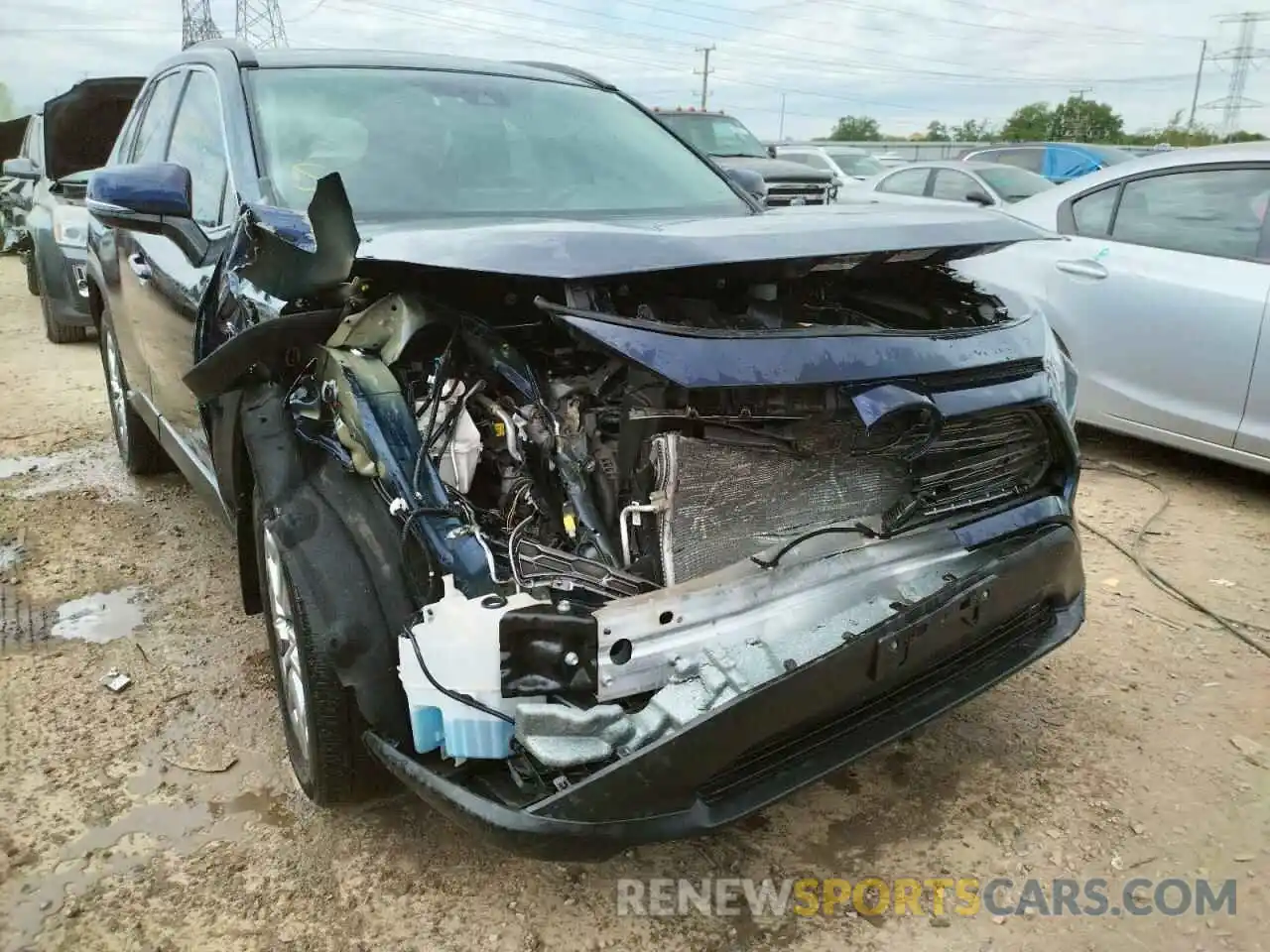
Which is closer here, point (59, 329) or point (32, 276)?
point (59, 329)

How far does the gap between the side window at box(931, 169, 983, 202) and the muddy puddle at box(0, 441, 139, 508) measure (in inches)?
317

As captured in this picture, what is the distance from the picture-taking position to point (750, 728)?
69.6 inches

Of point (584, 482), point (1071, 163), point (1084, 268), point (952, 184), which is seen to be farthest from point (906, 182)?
point (584, 482)

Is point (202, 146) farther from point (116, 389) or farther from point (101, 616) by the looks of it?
point (116, 389)

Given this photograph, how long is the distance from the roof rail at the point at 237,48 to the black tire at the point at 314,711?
166 centimetres

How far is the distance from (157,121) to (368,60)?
3.95 feet

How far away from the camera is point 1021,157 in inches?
581

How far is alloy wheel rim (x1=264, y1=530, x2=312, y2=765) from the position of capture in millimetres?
2230

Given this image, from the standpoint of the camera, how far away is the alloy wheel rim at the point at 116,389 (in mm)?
4617

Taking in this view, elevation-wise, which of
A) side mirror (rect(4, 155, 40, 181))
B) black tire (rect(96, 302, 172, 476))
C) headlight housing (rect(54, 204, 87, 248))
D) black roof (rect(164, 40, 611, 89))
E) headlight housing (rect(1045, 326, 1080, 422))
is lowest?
black tire (rect(96, 302, 172, 476))

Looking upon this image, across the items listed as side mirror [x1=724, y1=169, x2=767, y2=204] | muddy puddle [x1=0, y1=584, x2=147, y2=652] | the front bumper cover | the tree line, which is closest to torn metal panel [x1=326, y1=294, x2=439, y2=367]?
the front bumper cover

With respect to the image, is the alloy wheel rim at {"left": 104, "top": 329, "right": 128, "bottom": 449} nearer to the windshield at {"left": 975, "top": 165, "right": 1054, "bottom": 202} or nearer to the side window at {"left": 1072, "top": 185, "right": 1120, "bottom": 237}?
the side window at {"left": 1072, "top": 185, "right": 1120, "bottom": 237}

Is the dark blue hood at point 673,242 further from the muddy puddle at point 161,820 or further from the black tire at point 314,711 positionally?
the muddy puddle at point 161,820

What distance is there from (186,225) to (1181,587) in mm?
3667
